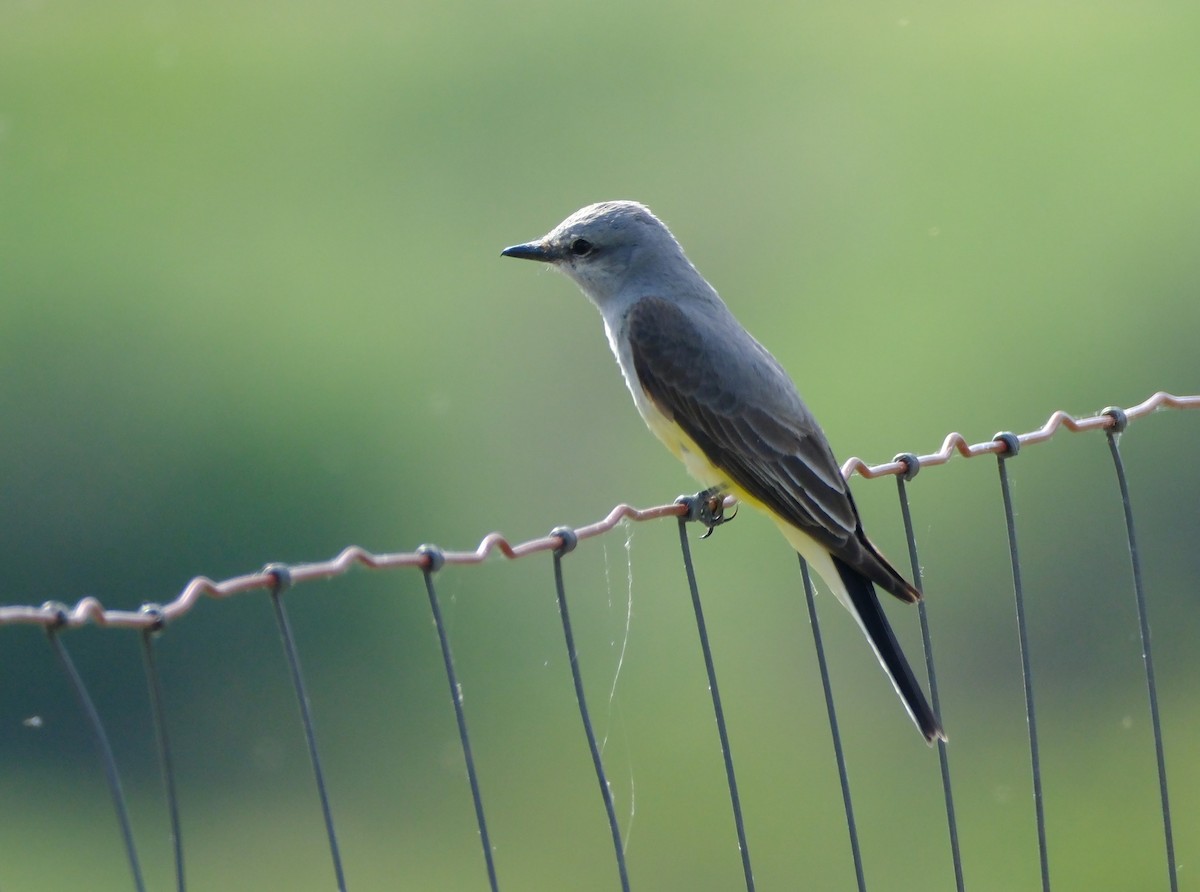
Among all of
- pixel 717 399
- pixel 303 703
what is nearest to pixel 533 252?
pixel 717 399

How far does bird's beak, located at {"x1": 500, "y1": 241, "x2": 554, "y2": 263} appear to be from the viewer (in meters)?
5.76

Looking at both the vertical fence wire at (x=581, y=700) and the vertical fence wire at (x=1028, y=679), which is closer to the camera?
the vertical fence wire at (x=581, y=700)

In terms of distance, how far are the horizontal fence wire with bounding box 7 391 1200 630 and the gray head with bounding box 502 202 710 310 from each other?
143 centimetres

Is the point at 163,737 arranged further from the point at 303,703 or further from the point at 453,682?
the point at 453,682

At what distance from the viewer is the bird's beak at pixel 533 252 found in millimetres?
5758

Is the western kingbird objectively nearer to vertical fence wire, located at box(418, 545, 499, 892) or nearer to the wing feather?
the wing feather

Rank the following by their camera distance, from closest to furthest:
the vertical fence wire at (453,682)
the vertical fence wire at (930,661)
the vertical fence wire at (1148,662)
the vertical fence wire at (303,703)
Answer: the vertical fence wire at (303,703), the vertical fence wire at (453,682), the vertical fence wire at (930,661), the vertical fence wire at (1148,662)

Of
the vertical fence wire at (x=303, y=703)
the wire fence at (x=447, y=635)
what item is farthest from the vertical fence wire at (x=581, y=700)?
the vertical fence wire at (x=303, y=703)

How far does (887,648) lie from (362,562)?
1.88m

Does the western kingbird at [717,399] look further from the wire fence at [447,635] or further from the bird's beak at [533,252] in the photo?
the wire fence at [447,635]

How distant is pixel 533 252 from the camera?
5.79 metres

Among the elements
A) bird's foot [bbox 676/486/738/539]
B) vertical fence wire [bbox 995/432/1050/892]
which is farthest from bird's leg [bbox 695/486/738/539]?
vertical fence wire [bbox 995/432/1050/892]

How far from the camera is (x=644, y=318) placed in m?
5.47

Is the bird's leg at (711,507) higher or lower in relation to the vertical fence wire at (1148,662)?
higher
